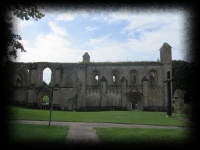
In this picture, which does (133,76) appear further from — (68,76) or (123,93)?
(68,76)

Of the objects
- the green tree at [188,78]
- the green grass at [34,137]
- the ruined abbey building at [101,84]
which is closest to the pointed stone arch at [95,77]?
the ruined abbey building at [101,84]

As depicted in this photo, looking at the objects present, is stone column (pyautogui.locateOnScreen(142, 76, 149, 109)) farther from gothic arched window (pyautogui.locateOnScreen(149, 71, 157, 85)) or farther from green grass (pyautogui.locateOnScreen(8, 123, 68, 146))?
green grass (pyautogui.locateOnScreen(8, 123, 68, 146))

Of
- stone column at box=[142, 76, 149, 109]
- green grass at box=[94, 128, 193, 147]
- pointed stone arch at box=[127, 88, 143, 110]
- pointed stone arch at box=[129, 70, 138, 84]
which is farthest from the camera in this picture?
pointed stone arch at box=[129, 70, 138, 84]

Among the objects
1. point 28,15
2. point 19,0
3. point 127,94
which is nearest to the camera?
point 19,0

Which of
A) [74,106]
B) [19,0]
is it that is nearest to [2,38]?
[19,0]

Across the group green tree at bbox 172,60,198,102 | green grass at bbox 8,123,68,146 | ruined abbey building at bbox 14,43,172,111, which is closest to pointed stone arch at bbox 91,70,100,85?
ruined abbey building at bbox 14,43,172,111

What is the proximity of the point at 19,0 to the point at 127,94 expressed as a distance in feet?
95.1

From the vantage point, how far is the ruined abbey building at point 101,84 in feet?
105

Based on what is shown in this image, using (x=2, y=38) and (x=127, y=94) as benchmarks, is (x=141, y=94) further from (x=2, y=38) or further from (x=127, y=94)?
(x=2, y=38)

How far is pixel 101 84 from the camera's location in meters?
33.7

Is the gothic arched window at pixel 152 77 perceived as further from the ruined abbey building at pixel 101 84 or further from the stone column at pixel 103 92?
the stone column at pixel 103 92

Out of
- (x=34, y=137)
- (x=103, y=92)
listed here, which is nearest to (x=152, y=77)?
(x=103, y=92)

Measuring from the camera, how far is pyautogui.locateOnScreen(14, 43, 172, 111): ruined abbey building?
105 feet

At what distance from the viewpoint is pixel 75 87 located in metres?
31.8
